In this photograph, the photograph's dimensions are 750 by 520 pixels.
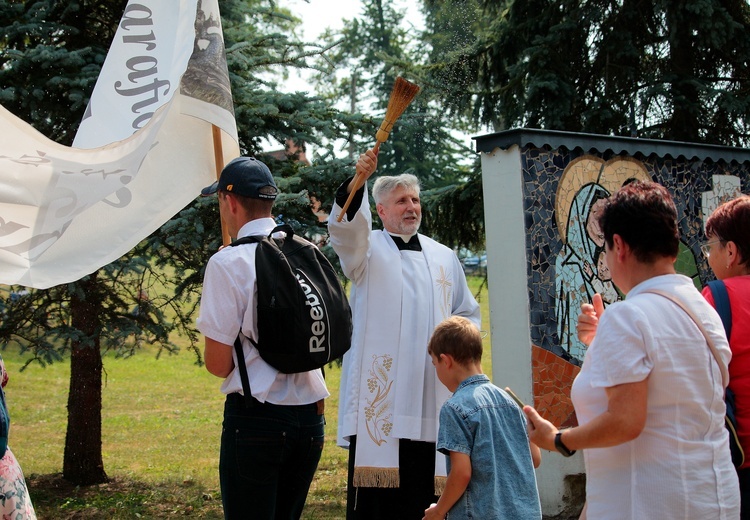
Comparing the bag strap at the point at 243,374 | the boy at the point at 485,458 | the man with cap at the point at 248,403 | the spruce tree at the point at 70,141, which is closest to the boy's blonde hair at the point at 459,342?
the boy at the point at 485,458

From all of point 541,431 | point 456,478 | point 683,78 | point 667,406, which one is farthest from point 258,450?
point 683,78

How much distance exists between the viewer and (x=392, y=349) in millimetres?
4539

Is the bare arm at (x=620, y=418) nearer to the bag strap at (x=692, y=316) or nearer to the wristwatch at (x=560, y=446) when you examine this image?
the wristwatch at (x=560, y=446)

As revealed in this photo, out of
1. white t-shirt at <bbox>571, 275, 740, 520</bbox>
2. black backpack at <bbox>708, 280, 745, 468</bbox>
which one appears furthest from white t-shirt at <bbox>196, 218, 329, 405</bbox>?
black backpack at <bbox>708, 280, 745, 468</bbox>

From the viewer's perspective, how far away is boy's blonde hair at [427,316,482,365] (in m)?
3.34

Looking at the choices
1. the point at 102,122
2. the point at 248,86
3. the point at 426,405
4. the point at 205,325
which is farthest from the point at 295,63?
the point at 205,325

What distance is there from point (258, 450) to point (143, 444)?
26.9 ft

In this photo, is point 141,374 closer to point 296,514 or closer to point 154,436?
point 154,436

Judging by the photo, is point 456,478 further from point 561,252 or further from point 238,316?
point 561,252

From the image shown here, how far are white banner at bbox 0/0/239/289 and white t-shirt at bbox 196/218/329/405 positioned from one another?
85 cm

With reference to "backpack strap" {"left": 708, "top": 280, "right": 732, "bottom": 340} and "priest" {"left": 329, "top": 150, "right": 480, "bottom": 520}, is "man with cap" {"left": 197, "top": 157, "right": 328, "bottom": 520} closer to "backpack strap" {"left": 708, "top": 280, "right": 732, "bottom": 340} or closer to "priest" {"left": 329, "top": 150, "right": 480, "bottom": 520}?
"priest" {"left": 329, "top": 150, "right": 480, "bottom": 520}

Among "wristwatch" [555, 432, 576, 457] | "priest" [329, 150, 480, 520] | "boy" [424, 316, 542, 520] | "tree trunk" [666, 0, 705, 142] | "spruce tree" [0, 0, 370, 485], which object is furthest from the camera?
"tree trunk" [666, 0, 705, 142]

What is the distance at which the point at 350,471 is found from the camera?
4.45 m

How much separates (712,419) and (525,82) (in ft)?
24.3
